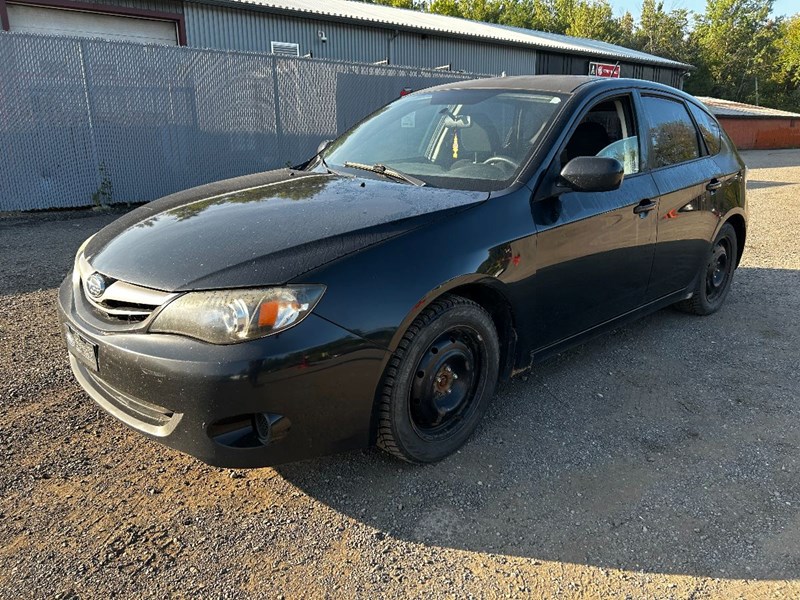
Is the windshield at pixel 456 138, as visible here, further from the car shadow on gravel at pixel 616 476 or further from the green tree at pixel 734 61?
the green tree at pixel 734 61

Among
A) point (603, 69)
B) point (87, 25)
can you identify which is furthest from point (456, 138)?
point (603, 69)

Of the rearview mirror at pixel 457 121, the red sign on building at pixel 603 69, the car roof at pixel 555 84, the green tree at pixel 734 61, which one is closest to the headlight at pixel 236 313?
the rearview mirror at pixel 457 121

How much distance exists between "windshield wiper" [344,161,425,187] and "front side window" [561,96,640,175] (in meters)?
0.89

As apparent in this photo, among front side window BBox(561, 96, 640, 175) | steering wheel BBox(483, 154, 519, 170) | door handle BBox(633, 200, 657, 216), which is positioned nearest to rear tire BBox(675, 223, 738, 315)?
door handle BBox(633, 200, 657, 216)

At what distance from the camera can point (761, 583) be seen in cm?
215

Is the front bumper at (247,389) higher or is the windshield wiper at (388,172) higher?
the windshield wiper at (388,172)

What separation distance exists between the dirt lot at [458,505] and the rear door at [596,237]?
20.8 inches

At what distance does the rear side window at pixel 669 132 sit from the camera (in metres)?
3.92

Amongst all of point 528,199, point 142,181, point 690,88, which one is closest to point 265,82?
point 142,181

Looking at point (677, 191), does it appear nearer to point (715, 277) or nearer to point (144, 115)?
point (715, 277)

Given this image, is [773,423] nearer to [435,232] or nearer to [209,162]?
[435,232]

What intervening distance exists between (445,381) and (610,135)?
200 centimetres

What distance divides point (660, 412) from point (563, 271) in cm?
102

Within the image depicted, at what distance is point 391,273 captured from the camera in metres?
2.33
